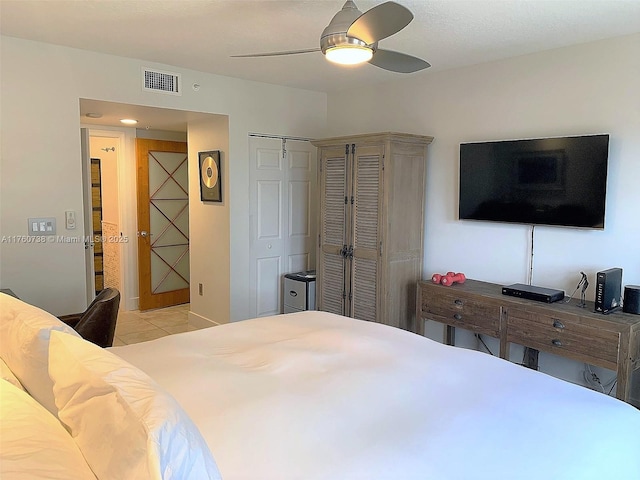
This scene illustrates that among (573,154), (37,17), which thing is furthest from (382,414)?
(37,17)

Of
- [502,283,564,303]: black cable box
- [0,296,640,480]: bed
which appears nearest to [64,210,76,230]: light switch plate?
[0,296,640,480]: bed

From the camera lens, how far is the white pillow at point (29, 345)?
1.57m

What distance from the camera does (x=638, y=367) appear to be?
278 cm

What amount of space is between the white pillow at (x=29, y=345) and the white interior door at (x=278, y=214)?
2.88 m

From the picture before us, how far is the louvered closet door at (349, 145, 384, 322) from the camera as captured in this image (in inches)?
154

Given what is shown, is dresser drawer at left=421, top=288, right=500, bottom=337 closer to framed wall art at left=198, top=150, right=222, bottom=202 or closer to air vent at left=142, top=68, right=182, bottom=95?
framed wall art at left=198, top=150, right=222, bottom=202

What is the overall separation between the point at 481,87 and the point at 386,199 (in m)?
1.15

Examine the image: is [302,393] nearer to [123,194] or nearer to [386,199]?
[386,199]

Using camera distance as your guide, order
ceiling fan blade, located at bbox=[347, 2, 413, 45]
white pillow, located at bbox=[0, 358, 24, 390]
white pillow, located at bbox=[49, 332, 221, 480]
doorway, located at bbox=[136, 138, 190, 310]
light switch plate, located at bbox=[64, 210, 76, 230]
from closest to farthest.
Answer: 1. white pillow, located at bbox=[49, 332, 221, 480]
2. white pillow, located at bbox=[0, 358, 24, 390]
3. ceiling fan blade, located at bbox=[347, 2, 413, 45]
4. light switch plate, located at bbox=[64, 210, 76, 230]
5. doorway, located at bbox=[136, 138, 190, 310]

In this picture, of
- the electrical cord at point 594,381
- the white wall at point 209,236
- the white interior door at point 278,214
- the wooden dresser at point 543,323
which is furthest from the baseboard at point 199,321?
the electrical cord at point 594,381

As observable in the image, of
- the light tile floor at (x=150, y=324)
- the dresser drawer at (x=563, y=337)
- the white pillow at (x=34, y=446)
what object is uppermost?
the white pillow at (x=34, y=446)

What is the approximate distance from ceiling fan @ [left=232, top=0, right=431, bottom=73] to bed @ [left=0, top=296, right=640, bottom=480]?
139 centimetres

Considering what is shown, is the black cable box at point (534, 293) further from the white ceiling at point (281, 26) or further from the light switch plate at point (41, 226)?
the light switch plate at point (41, 226)

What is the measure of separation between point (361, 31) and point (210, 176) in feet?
9.50
